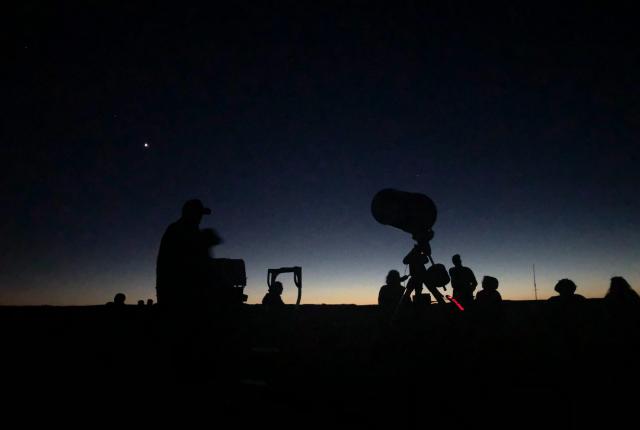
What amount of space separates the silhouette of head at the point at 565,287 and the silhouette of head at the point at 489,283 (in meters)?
1.17

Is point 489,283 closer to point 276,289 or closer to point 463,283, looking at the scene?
point 463,283

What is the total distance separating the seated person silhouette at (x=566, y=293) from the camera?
21.3 ft

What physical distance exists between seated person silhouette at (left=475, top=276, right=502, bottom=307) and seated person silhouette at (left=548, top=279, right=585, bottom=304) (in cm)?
111

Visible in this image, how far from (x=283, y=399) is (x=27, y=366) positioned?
4.95 metres

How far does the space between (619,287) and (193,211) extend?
314 inches

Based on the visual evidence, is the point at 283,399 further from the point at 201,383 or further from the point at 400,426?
the point at 400,426

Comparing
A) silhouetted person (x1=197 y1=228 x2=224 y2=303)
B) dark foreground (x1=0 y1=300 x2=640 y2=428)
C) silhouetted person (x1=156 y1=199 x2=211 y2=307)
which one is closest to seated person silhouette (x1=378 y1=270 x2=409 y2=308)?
dark foreground (x1=0 y1=300 x2=640 y2=428)

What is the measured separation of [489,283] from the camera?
7477mm

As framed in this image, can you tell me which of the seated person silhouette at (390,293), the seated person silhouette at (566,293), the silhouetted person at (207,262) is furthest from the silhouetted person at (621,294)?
the silhouetted person at (207,262)

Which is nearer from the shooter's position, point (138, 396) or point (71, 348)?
point (138, 396)

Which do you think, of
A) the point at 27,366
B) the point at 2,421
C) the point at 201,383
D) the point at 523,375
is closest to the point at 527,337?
the point at 523,375

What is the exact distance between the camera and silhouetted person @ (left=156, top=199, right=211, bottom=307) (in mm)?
3326

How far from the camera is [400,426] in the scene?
9.12 feet

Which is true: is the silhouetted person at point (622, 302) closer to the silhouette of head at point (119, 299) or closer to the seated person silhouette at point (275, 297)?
the seated person silhouette at point (275, 297)
